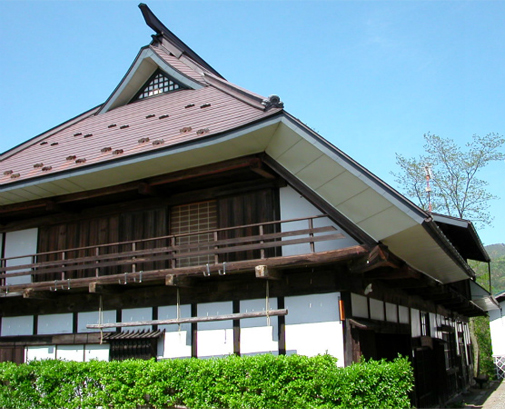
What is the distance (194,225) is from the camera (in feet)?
43.5

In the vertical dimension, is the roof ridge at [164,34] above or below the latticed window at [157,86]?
above

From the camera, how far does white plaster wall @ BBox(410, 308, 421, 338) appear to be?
1575cm

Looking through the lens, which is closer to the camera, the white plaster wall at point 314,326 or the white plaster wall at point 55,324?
the white plaster wall at point 314,326

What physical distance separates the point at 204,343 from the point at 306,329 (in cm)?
246

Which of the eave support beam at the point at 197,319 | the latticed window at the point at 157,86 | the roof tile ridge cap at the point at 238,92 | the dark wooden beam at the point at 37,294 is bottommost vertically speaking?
the eave support beam at the point at 197,319

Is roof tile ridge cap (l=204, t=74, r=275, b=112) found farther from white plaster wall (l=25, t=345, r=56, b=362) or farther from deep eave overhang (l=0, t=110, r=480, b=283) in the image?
white plaster wall (l=25, t=345, r=56, b=362)

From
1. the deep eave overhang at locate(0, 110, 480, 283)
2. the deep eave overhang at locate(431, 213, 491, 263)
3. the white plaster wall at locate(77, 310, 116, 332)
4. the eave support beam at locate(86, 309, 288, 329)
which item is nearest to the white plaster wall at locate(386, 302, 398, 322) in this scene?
the deep eave overhang at locate(0, 110, 480, 283)

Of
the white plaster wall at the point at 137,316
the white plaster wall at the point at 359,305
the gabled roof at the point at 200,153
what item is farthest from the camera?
the white plaster wall at the point at 137,316

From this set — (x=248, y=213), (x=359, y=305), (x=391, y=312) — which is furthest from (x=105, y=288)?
(x=391, y=312)

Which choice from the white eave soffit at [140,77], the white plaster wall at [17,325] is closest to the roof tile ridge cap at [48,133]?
the white eave soffit at [140,77]

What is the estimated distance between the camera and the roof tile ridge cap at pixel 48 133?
17797 mm

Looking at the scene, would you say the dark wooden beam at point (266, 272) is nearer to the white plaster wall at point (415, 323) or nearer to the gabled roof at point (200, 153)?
the gabled roof at point (200, 153)

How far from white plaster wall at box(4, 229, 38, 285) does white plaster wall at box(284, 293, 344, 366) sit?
8.02m

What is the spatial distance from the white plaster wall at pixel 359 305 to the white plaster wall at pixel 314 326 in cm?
50
